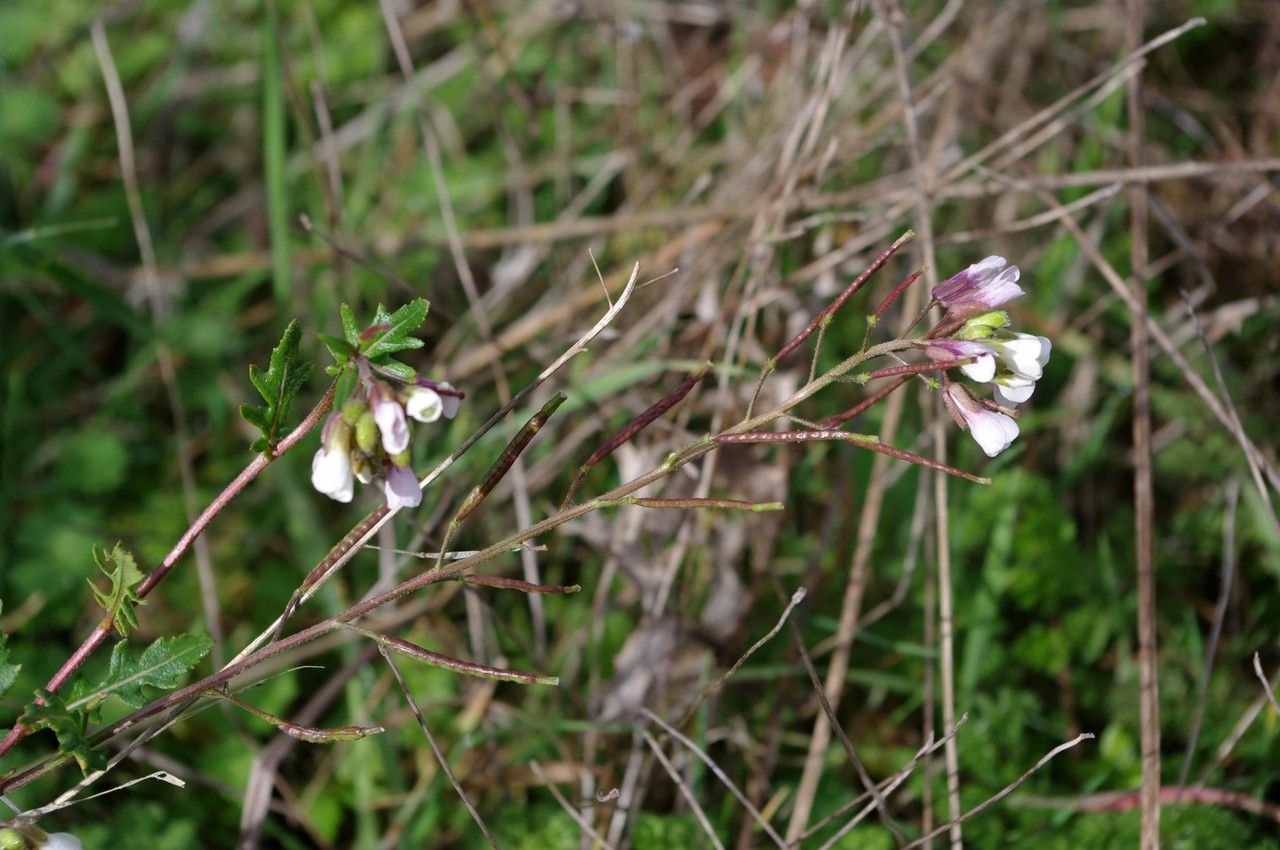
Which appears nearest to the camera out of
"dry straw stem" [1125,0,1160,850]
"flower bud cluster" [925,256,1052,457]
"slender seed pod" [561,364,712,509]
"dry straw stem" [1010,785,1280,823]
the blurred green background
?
"flower bud cluster" [925,256,1052,457]

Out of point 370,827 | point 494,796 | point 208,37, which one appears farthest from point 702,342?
point 208,37

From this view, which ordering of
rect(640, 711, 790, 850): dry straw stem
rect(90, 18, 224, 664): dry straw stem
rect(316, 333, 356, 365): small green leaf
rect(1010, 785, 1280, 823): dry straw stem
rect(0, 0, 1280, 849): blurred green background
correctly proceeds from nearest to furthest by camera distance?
rect(316, 333, 356, 365): small green leaf
rect(640, 711, 790, 850): dry straw stem
rect(1010, 785, 1280, 823): dry straw stem
rect(0, 0, 1280, 849): blurred green background
rect(90, 18, 224, 664): dry straw stem

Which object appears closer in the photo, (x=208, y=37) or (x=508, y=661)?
(x=508, y=661)

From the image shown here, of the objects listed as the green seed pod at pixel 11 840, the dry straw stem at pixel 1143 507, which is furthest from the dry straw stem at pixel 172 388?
the dry straw stem at pixel 1143 507

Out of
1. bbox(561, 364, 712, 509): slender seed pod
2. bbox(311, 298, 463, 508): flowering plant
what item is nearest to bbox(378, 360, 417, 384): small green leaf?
bbox(311, 298, 463, 508): flowering plant

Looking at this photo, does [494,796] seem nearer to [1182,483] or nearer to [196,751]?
[196,751]

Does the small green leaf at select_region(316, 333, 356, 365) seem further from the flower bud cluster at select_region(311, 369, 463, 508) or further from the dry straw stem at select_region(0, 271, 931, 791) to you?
the dry straw stem at select_region(0, 271, 931, 791)

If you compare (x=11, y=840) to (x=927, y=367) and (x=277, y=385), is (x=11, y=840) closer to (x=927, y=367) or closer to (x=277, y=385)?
(x=277, y=385)
